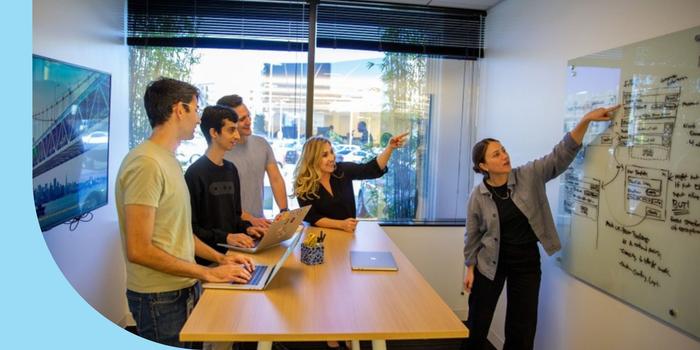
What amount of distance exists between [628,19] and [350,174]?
5.72 ft

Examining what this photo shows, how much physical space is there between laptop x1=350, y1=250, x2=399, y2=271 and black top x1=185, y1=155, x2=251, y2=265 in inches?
25.4

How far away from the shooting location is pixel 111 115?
10.6 ft

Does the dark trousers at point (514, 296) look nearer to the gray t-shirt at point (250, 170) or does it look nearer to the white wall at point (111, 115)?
the gray t-shirt at point (250, 170)

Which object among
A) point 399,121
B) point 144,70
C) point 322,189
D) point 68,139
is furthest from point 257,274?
point 144,70

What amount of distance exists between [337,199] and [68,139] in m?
1.54

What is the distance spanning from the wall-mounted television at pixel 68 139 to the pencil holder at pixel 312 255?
1299 mm

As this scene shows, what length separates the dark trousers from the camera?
250 centimetres

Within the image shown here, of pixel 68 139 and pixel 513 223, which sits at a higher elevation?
pixel 68 139

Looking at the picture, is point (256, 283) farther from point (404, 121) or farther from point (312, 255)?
point (404, 121)

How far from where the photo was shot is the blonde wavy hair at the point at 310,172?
8.93 ft

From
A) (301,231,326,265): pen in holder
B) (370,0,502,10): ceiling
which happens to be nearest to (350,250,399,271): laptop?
(301,231,326,265): pen in holder

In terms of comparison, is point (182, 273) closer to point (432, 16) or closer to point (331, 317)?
point (331, 317)

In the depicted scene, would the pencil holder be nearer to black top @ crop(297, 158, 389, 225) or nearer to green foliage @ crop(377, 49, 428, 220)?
black top @ crop(297, 158, 389, 225)

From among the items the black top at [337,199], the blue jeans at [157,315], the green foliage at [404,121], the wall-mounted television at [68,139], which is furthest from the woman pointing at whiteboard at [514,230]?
the wall-mounted television at [68,139]
